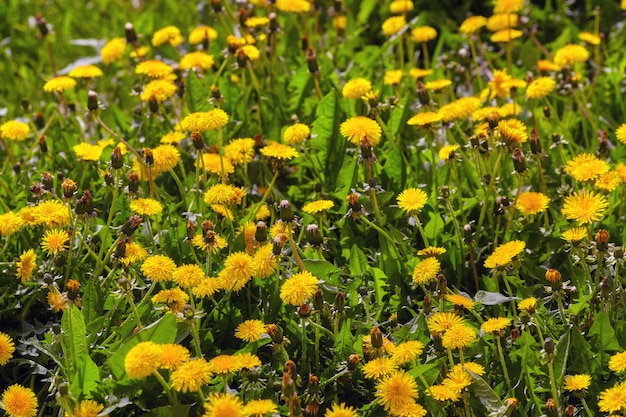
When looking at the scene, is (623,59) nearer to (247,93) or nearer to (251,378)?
(247,93)

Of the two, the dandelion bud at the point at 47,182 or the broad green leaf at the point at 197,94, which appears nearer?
the dandelion bud at the point at 47,182

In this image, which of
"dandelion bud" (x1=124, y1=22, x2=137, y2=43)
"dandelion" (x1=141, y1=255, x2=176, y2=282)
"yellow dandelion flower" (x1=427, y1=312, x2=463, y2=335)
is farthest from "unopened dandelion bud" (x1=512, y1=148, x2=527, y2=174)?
"dandelion bud" (x1=124, y1=22, x2=137, y2=43)

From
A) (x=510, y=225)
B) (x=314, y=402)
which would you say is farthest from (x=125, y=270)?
(x=510, y=225)

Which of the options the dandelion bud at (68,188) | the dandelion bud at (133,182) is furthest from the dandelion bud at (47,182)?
the dandelion bud at (133,182)

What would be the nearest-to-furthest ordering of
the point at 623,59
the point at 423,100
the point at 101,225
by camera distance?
1. the point at 101,225
2. the point at 423,100
3. the point at 623,59

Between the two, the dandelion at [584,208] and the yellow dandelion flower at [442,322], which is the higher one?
the dandelion at [584,208]

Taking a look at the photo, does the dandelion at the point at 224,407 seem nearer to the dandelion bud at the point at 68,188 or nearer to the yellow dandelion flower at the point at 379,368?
the yellow dandelion flower at the point at 379,368

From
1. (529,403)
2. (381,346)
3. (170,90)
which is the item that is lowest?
(529,403)
